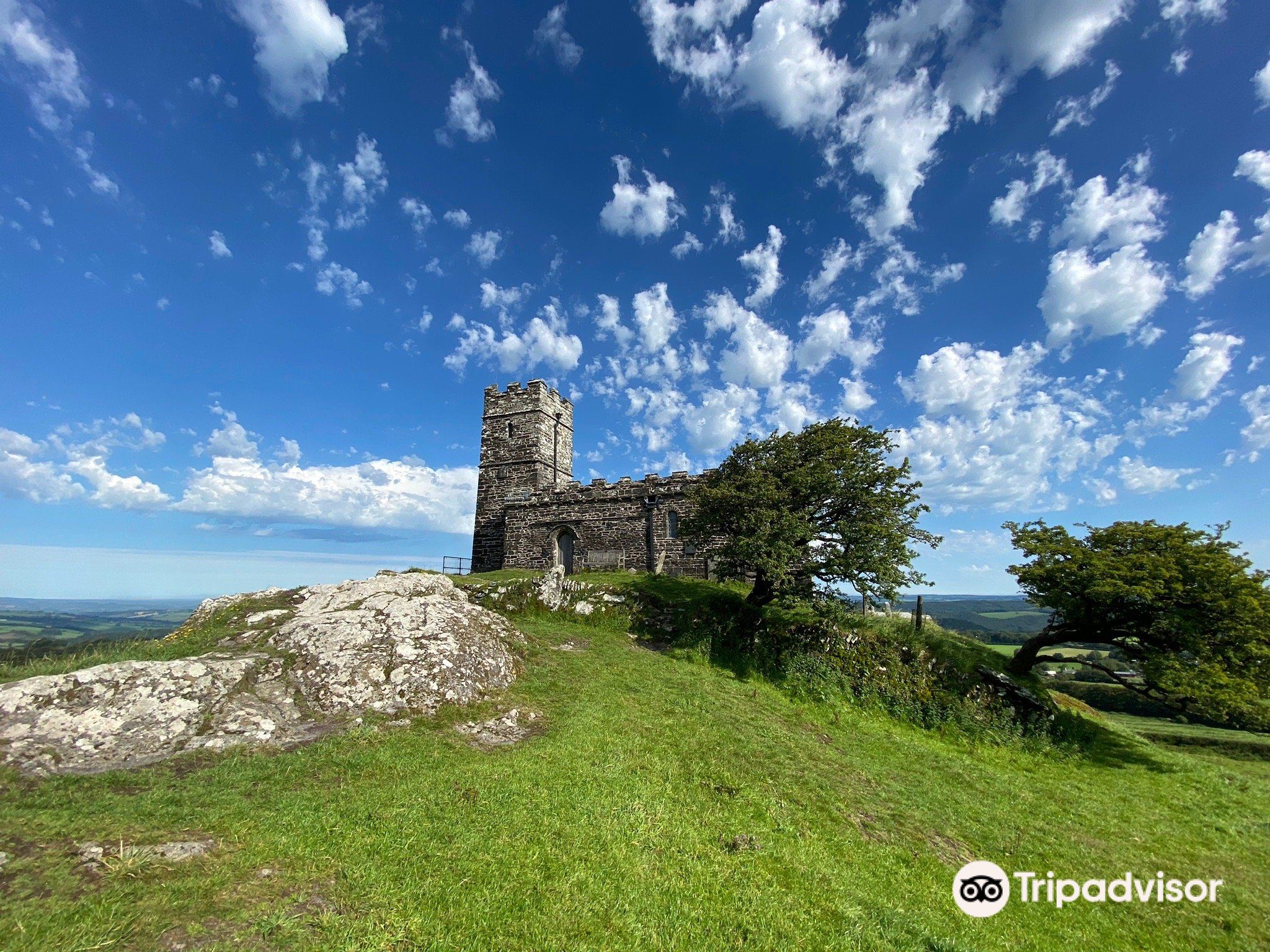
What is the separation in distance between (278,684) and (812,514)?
16304 mm

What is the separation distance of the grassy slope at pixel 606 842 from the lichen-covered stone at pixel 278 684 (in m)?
0.60

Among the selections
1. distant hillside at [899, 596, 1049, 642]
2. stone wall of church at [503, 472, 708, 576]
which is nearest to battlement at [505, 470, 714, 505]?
stone wall of church at [503, 472, 708, 576]

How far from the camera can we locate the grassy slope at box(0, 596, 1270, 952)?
452cm

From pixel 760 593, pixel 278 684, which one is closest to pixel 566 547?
pixel 760 593

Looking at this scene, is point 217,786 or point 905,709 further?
point 905,709

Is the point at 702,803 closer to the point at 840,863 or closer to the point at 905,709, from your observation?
the point at 840,863

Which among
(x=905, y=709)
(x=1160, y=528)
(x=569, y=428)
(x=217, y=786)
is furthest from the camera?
(x=569, y=428)

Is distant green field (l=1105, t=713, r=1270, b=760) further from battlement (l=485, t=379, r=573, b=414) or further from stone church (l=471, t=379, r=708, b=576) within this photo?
battlement (l=485, t=379, r=573, b=414)

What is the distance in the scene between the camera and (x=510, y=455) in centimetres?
3675

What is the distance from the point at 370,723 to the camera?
8641 mm

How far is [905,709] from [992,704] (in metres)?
2.88

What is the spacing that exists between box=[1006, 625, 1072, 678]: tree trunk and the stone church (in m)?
Result: 14.2

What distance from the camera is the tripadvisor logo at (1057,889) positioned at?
7.57 metres

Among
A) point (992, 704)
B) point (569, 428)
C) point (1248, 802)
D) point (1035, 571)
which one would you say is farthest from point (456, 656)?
point (569, 428)
